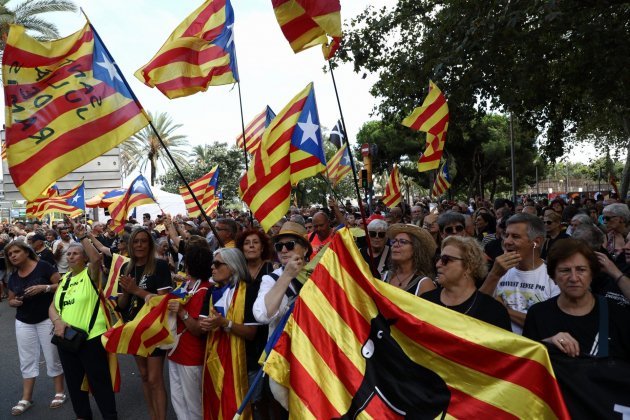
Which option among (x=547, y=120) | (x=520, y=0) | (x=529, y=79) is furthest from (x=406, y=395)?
(x=547, y=120)

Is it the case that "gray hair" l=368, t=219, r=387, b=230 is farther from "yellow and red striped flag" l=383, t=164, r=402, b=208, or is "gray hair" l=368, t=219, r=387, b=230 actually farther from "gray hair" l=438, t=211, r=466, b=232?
"yellow and red striped flag" l=383, t=164, r=402, b=208

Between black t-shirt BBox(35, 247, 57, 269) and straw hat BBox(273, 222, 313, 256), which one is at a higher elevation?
straw hat BBox(273, 222, 313, 256)

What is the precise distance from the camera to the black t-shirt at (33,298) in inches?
229

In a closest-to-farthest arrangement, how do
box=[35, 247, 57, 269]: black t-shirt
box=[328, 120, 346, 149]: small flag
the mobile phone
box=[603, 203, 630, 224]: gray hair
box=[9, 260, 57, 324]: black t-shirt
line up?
1. the mobile phone
2. box=[603, 203, 630, 224]: gray hair
3. box=[9, 260, 57, 324]: black t-shirt
4. box=[35, 247, 57, 269]: black t-shirt
5. box=[328, 120, 346, 149]: small flag

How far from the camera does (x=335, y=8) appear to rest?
454cm

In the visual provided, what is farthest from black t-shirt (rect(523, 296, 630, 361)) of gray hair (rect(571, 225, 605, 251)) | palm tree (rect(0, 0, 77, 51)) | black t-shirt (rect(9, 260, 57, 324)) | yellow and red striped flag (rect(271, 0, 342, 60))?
palm tree (rect(0, 0, 77, 51))

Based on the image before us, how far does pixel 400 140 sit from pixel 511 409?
117 feet

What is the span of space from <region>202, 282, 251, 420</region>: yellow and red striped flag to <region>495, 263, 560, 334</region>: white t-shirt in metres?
1.84

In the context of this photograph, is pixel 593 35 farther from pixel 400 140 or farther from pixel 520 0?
pixel 400 140

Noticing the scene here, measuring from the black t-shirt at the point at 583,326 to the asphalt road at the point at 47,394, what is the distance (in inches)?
144

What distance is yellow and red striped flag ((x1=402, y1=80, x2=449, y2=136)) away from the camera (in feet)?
30.4

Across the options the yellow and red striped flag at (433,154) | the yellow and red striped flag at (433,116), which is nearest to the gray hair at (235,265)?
the yellow and red striped flag at (433,154)

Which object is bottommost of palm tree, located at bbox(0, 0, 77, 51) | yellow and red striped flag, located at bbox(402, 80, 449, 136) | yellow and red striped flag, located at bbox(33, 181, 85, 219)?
yellow and red striped flag, located at bbox(33, 181, 85, 219)

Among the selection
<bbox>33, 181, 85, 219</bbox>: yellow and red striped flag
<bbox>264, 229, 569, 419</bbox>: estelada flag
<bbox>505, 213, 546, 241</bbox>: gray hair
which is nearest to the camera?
<bbox>264, 229, 569, 419</bbox>: estelada flag
